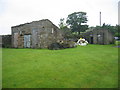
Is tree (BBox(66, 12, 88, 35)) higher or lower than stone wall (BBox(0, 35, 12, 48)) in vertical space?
higher

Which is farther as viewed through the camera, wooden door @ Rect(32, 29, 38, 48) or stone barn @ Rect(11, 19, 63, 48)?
wooden door @ Rect(32, 29, 38, 48)

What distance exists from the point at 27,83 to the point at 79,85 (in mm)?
1462

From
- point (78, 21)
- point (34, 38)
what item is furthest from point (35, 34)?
point (78, 21)

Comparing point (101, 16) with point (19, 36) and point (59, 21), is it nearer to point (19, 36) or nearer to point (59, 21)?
point (59, 21)

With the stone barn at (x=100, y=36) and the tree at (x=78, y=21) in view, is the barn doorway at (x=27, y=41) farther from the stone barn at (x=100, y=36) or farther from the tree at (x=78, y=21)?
the tree at (x=78, y=21)

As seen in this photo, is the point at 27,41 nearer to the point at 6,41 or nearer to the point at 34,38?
the point at 34,38

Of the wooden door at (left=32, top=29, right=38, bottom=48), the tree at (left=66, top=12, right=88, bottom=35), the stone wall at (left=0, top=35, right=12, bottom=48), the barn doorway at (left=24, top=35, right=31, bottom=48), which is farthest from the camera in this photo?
the tree at (left=66, top=12, right=88, bottom=35)

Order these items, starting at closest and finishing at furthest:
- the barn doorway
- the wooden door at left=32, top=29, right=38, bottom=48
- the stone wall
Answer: the wooden door at left=32, top=29, right=38, bottom=48
the barn doorway
the stone wall

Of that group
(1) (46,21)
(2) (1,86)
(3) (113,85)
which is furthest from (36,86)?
(1) (46,21)

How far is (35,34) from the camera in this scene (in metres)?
13.2

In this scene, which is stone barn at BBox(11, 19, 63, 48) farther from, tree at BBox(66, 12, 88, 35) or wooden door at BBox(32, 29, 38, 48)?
tree at BBox(66, 12, 88, 35)

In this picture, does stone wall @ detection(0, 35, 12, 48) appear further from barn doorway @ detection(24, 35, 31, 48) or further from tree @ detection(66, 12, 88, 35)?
tree @ detection(66, 12, 88, 35)

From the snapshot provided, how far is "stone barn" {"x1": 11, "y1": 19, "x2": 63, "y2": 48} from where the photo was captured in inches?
511

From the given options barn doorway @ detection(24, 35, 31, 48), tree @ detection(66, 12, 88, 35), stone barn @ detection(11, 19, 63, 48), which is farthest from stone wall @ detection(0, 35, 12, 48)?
tree @ detection(66, 12, 88, 35)
